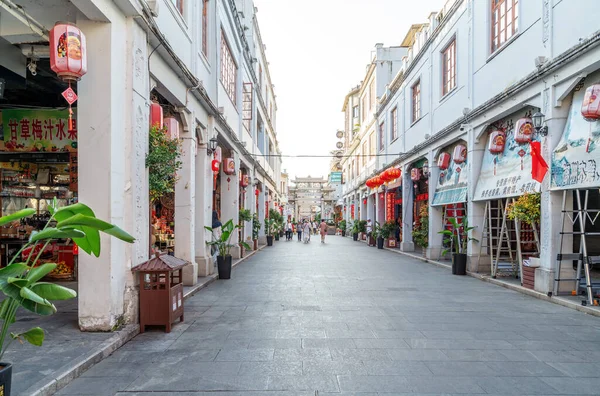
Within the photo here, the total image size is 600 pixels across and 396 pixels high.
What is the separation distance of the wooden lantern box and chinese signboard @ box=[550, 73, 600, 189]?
22.4 feet

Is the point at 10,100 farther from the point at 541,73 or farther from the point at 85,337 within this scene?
the point at 541,73

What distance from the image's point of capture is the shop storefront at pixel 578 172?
22.5ft

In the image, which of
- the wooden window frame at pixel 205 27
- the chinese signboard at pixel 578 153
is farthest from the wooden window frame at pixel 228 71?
the chinese signboard at pixel 578 153

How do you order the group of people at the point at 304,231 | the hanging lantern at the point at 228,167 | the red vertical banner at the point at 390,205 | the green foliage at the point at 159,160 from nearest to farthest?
the green foliage at the point at 159,160 < the hanging lantern at the point at 228,167 < the red vertical banner at the point at 390,205 < the group of people at the point at 304,231

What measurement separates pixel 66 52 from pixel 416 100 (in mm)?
15612

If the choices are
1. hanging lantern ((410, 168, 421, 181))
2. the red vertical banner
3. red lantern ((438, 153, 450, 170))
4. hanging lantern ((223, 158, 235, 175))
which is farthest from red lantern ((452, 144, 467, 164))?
the red vertical banner

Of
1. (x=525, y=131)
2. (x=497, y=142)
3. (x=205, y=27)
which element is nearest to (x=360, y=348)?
(x=525, y=131)

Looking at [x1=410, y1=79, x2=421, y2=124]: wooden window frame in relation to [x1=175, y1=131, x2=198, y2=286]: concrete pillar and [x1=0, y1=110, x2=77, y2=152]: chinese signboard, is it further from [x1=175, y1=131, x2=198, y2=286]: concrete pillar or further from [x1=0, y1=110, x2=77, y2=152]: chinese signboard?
[x1=0, y1=110, x2=77, y2=152]: chinese signboard

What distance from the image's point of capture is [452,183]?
44.8 feet

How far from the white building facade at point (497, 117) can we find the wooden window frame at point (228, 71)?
23.8 ft

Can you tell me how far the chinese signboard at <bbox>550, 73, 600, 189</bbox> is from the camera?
6938 mm

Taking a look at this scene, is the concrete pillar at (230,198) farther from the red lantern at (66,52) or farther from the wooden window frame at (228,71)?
the red lantern at (66,52)

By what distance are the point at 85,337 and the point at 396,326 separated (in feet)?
13.6

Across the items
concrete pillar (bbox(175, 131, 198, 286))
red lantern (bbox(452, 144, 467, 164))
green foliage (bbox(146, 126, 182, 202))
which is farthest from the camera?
red lantern (bbox(452, 144, 467, 164))
